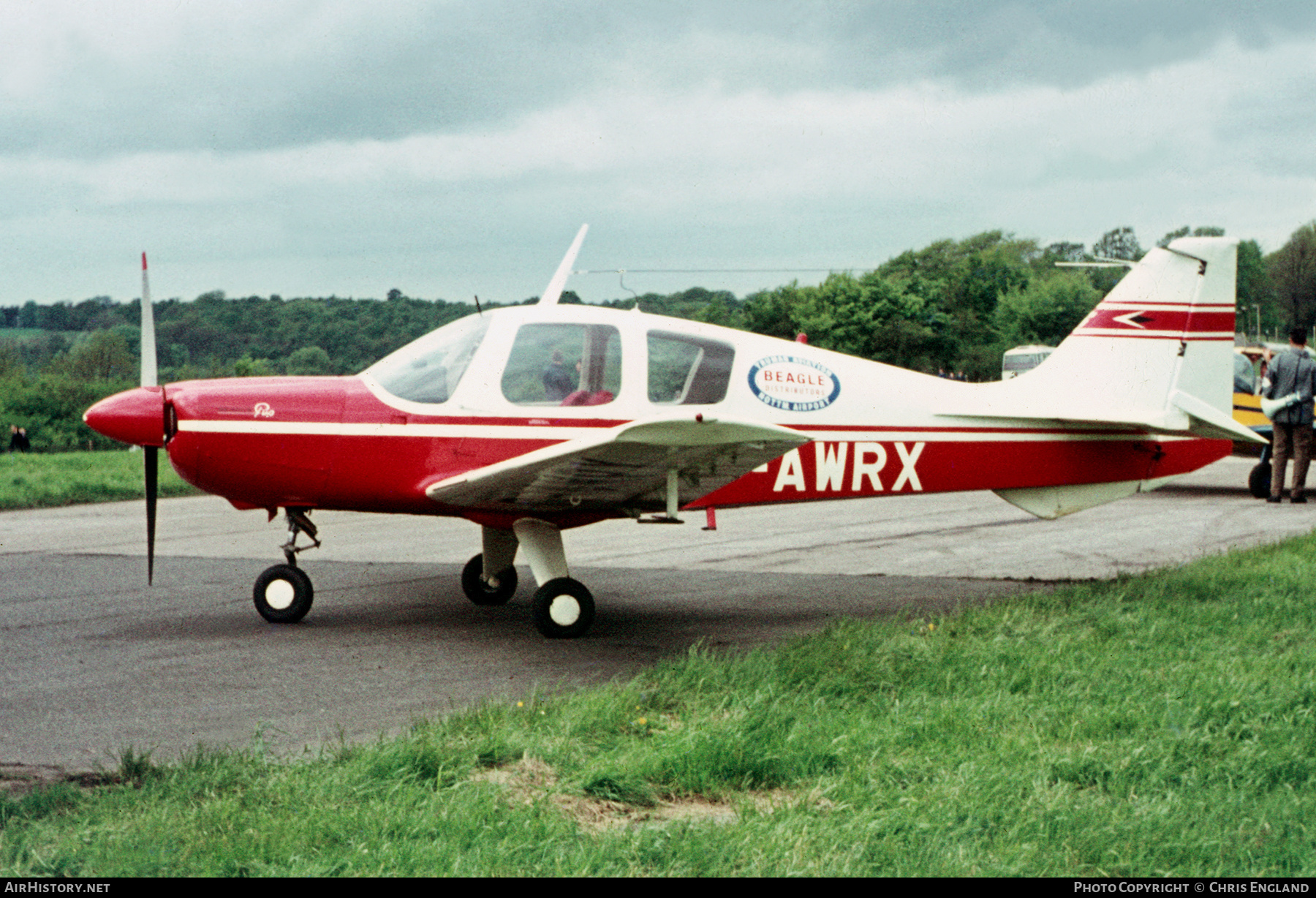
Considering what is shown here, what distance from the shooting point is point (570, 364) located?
7.41 metres

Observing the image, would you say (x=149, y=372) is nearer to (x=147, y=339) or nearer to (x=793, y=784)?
(x=147, y=339)

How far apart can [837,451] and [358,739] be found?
406 centimetres

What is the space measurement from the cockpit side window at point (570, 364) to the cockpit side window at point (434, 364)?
34 centimetres

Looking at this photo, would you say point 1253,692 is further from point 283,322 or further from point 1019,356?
point 1019,356

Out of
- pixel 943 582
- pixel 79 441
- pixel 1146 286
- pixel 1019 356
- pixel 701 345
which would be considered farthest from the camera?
pixel 1019 356

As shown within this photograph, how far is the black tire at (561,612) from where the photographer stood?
718cm

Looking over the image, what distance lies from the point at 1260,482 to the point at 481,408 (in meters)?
12.4

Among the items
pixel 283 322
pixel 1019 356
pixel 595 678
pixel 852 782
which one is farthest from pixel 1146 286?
pixel 1019 356

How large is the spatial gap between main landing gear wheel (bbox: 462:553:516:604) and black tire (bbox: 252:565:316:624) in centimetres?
126

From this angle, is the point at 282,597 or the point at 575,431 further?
the point at 282,597

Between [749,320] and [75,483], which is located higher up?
[749,320]

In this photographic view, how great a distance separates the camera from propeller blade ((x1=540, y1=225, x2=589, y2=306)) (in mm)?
7953

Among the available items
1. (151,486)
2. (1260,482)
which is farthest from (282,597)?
(1260,482)

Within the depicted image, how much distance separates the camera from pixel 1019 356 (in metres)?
35.8
